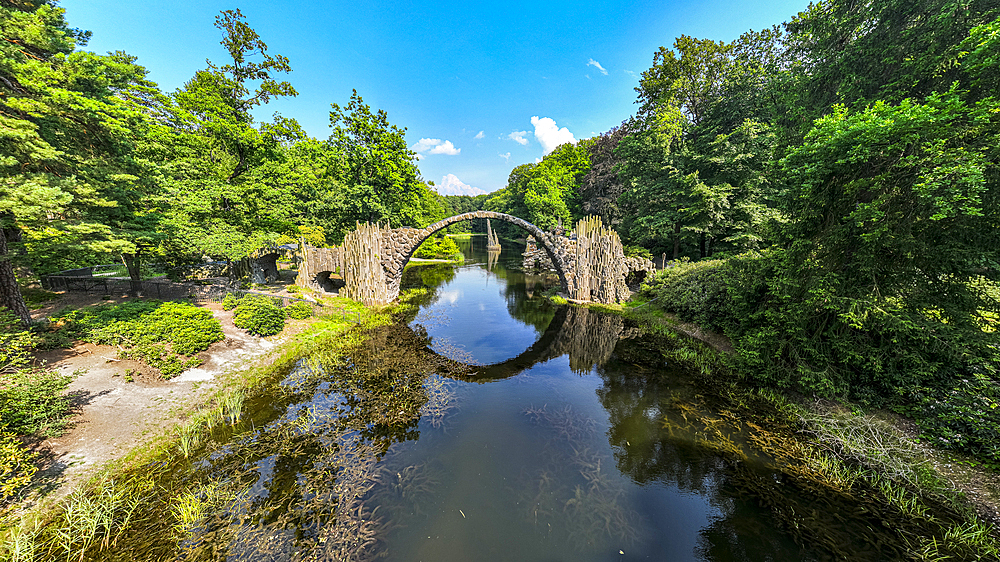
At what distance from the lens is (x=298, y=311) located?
51.7 ft

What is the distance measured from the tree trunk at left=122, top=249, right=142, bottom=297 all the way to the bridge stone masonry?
718 cm

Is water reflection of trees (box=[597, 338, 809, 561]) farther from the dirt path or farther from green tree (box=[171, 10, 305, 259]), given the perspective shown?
green tree (box=[171, 10, 305, 259])

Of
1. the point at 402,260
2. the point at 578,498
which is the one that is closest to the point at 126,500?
the point at 578,498

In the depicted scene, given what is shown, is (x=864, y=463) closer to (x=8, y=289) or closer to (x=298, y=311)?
(x=298, y=311)

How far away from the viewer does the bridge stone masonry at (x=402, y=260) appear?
63.9ft

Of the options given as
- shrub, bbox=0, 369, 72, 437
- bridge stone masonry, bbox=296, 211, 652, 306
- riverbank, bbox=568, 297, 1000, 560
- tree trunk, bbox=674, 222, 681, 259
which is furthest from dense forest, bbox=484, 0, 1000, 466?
shrub, bbox=0, 369, 72, 437

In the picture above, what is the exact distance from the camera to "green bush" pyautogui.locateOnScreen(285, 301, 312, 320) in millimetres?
15578

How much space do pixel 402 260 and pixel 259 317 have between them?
9115mm

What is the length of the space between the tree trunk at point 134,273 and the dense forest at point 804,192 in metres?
0.16

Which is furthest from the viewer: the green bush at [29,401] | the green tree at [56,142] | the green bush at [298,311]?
the green bush at [298,311]

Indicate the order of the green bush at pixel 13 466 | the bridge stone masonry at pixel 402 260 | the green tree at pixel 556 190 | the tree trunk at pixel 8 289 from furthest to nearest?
the green tree at pixel 556 190 < the bridge stone masonry at pixel 402 260 < the tree trunk at pixel 8 289 < the green bush at pixel 13 466

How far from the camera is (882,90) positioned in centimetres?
1042

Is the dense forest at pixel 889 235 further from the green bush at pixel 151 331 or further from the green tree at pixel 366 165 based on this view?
the green tree at pixel 366 165

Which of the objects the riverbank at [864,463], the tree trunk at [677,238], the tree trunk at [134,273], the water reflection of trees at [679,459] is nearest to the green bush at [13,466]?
the water reflection of trees at [679,459]
